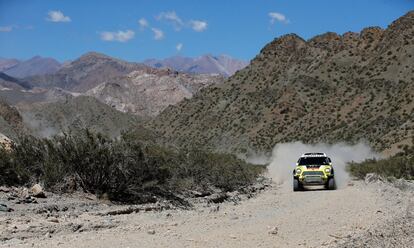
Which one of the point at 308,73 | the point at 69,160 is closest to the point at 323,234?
the point at 69,160

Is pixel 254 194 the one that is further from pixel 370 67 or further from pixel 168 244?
pixel 370 67

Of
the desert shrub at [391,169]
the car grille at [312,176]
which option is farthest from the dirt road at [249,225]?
the desert shrub at [391,169]

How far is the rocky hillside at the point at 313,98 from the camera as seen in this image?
68.9m

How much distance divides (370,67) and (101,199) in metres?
72.3

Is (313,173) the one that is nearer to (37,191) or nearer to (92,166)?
(92,166)

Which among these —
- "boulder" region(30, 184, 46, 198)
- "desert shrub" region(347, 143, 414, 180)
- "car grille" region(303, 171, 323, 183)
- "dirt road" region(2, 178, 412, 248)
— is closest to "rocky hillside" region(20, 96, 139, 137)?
"desert shrub" region(347, 143, 414, 180)

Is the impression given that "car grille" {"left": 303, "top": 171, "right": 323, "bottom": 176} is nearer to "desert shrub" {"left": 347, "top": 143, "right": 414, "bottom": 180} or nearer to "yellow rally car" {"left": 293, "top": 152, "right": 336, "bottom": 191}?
"yellow rally car" {"left": 293, "top": 152, "right": 336, "bottom": 191}

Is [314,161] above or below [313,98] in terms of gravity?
below

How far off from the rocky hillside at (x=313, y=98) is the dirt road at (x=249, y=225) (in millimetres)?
38527

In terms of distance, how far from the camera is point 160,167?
22.4 m

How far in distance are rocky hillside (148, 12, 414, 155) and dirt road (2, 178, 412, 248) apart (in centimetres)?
3853

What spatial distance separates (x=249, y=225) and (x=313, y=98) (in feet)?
243

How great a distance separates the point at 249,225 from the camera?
14508mm

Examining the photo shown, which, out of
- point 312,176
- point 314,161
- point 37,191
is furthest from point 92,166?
point 314,161
